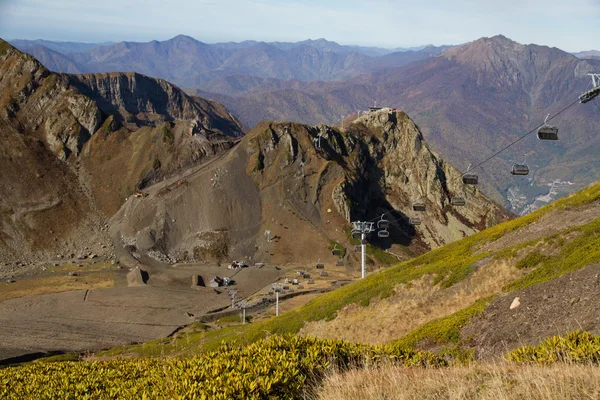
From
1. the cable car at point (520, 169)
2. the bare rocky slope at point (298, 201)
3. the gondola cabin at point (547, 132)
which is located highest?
the gondola cabin at point (547, 132)

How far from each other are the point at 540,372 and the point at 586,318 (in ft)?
32.4

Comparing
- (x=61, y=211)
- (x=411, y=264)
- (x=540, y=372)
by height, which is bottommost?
(x=61, y=211)

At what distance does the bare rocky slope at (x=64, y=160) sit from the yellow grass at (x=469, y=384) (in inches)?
4571

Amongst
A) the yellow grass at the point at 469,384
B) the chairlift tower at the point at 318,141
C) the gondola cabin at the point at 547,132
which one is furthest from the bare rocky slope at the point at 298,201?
the yellow grass at the point at 469,384

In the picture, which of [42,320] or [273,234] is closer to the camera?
[42,320]

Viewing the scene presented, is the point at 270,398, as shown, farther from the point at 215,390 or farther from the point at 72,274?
the point at 72,274

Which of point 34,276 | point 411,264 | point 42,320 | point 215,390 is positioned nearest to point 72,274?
point 34,276

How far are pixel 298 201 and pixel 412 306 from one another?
101569mm

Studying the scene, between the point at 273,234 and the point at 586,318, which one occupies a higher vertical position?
the point at 586,318

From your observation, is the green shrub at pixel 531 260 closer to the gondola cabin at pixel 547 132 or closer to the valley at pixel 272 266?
the valley at pixel 272 266

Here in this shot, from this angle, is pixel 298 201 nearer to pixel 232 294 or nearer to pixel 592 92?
pixel 232 294

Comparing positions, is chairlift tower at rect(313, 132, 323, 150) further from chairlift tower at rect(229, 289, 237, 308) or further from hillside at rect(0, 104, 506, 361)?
chairlift tower at rect(229, 289, 237, 308)

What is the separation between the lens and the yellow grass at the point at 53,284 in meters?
89.6

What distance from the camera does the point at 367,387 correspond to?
34.7 ft
